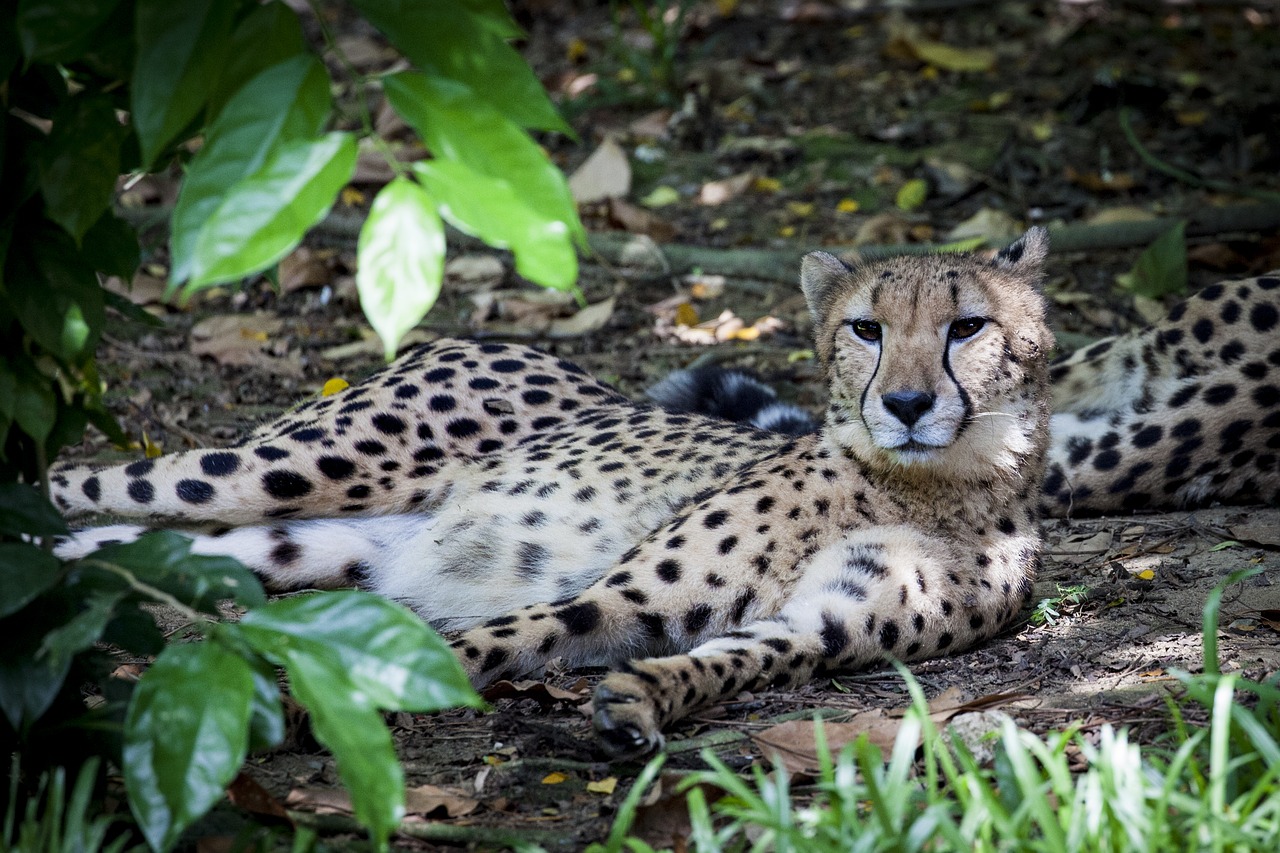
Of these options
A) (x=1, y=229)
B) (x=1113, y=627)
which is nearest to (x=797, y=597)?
(x=1113, y=627)

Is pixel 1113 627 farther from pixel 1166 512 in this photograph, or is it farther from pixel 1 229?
pixel 1 229

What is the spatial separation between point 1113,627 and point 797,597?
2.59ft

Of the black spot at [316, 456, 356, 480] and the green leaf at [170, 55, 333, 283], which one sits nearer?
the green leaf at [170, 55, 333, 283]

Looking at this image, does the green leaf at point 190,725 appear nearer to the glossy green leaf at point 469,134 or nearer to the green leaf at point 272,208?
the green leaf at point 272,208

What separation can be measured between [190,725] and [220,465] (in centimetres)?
243

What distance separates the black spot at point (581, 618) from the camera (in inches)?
128

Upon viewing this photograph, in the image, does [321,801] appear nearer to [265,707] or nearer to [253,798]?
[253,798]

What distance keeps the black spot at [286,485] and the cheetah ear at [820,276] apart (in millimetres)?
1583

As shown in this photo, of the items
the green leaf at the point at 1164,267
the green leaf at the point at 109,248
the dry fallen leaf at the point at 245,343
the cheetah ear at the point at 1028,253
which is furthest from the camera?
the green leaf at the point at 1164,267

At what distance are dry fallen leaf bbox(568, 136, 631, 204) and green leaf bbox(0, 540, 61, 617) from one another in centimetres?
514

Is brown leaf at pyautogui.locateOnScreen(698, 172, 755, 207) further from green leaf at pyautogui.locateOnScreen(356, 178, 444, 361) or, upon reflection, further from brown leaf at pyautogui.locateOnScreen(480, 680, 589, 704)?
green leaf at pyautogui.locateOnScreen(356, 178, 444, 361)

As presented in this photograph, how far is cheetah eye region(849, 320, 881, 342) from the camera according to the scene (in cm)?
341

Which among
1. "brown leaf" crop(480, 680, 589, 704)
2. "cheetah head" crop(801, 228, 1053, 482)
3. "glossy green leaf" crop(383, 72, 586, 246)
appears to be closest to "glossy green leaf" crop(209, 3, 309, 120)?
"glossy green leaf" crop(383, 72, 586, 246)

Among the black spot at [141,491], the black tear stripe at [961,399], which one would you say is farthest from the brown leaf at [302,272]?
the black tear stripe at [961,399]
